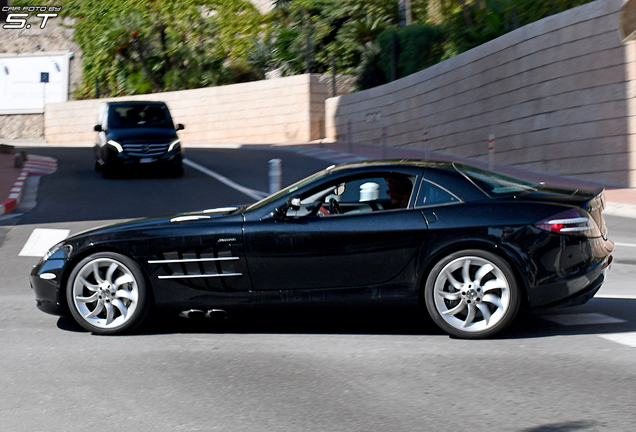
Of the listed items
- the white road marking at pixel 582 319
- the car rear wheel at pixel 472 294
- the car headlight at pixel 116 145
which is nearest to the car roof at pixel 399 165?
the car rear wheel at pixel 472 294

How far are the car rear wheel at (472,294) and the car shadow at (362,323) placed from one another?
19cm

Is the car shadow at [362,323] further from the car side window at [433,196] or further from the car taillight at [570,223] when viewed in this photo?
the car side window at [433,196]

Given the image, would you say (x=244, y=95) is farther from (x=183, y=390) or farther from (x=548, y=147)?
(x=183, y=390)

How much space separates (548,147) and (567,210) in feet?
45.0

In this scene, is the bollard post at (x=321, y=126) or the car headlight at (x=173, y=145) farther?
the bollard post at (x=321, y=126)

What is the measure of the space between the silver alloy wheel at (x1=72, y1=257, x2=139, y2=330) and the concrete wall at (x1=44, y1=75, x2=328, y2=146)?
27.2 m

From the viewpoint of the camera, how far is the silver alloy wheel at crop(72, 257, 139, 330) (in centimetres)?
626

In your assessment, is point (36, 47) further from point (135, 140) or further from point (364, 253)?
point (364, 253)

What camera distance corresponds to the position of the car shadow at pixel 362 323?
6086mm

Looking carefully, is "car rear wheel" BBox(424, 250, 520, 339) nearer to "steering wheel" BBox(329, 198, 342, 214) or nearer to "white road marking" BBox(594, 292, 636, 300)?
"steering wheel" BBox(329, 198, 342, 214)

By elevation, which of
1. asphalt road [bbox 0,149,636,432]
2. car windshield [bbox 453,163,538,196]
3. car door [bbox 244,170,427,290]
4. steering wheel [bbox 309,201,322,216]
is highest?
car windshield [bbox 453,163,538,196]

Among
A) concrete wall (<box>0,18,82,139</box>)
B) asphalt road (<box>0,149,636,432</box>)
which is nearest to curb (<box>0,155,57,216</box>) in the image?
asphalt road (<box>0,149,636,432</box>)

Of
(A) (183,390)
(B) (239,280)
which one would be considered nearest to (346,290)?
(B) (239,280)

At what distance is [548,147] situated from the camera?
750 inches
